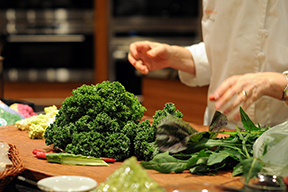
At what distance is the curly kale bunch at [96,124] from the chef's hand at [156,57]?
0.55m

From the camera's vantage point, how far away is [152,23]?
453 cm

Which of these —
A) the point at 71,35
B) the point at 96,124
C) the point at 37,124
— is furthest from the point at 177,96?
the point at 96,124

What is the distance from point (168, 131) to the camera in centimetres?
115

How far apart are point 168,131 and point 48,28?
3752 mm

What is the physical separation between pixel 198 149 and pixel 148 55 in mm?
781

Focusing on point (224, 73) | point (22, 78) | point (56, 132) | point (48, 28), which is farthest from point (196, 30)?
point (56, 132)

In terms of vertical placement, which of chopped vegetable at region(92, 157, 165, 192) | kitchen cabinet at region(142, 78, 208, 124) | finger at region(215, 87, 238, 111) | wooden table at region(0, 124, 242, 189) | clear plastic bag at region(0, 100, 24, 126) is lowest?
kitchen cabinet at region(142, 78, 208, 124)

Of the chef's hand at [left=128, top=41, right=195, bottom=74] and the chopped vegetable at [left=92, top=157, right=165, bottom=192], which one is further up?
the chef's hand at [left=128, top=41, right=195, bottom=74]

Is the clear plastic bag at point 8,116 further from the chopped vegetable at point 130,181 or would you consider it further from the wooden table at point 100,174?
the chopped vegetable at point 130,181

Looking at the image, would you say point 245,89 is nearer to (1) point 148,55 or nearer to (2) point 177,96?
(1) point 148,55

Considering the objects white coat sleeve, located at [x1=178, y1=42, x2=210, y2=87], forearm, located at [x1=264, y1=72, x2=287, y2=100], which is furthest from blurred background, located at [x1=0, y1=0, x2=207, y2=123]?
forearm, located at [x1=264, y1=72, x2=287, y2=100]

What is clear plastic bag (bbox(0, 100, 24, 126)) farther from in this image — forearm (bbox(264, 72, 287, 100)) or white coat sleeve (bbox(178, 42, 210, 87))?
forearm (bbox(264, 72, 287, 100))

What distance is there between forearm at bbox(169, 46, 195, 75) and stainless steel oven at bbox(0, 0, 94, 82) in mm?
2710

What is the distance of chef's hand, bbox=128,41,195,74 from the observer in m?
1.85
